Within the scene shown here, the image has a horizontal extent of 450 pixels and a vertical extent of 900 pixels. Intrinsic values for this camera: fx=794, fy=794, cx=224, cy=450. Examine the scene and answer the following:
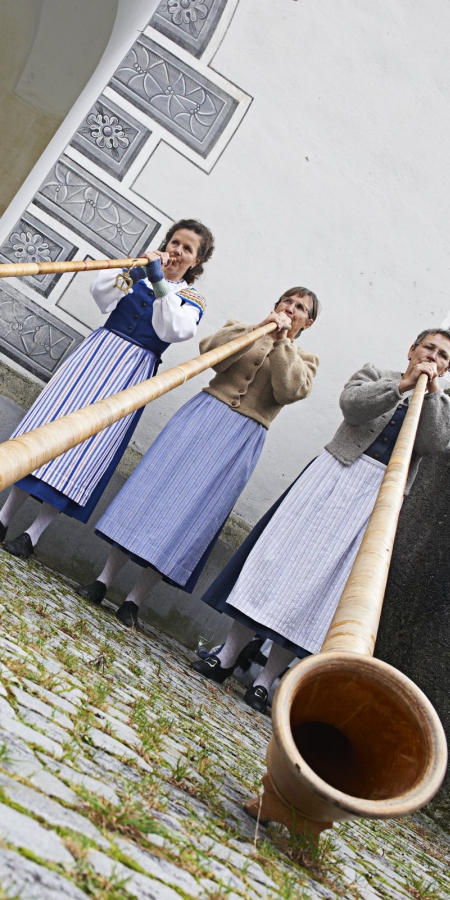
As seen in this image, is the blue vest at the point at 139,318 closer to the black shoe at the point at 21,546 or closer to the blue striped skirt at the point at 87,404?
the blue striped skirt at the point at 87,404

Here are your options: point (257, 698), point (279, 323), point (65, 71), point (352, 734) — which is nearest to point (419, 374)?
point (279, 323)

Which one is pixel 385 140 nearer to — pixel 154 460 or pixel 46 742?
pixel 154 460

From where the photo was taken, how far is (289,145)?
4.64 meters

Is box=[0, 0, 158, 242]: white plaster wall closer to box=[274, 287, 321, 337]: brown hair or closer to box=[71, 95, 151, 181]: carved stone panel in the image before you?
box=[71, 95, 151, 181]: carved stone panel

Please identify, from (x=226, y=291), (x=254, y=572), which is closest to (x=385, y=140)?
(x=226, y=291)

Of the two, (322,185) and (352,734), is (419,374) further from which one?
(352,734)

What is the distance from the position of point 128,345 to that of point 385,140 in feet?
7.04

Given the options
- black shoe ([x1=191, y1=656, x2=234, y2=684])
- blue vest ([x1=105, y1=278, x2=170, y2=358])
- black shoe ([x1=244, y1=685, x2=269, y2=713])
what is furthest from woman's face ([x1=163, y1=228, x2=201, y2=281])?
black shoe ([x1=244, y1=685, x2=269, y2=713])

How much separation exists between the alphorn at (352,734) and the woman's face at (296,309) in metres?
2.34

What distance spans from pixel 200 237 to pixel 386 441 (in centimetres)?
138

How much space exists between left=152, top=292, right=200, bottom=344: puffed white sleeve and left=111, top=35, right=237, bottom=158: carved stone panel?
1.36m

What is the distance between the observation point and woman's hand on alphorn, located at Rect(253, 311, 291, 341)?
3631mm

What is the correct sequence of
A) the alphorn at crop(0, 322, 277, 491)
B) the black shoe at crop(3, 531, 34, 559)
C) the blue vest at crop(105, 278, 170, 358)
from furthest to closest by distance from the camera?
the blue vest at crop(105, 278, 170, 358), the black shoe at crop(3, 531, 34, 559), the alphorn at crop(0, 322, 277, 491)

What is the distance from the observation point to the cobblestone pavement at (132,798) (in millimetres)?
1018
